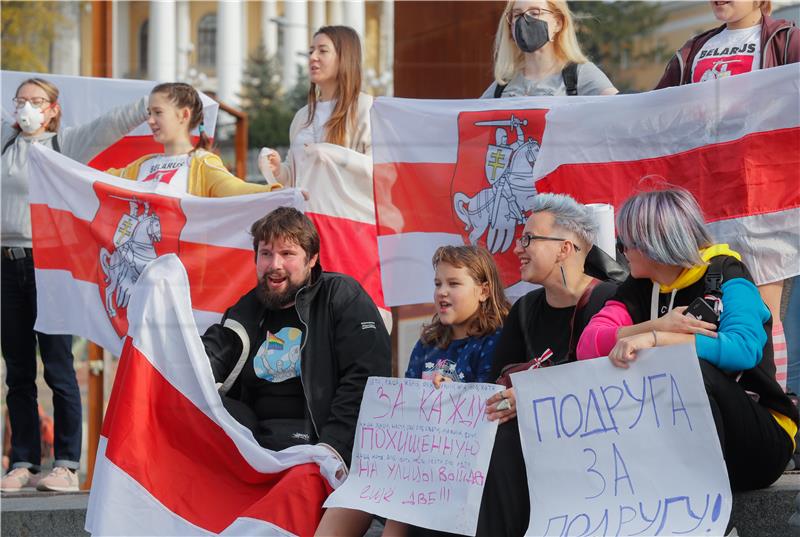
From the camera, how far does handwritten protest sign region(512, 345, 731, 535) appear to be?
360 centimetres

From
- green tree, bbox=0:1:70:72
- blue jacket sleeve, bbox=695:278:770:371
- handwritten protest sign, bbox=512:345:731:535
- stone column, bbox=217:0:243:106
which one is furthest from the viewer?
stone column, bbox=217:0:243:106

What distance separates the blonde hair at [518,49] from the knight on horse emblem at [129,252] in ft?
5.56

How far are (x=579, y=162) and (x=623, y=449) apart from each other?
1.77 m

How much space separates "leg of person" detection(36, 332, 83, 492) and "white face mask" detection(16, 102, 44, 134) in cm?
103

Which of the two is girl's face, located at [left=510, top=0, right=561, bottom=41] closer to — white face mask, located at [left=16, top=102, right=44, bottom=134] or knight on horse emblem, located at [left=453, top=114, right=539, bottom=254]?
knight on horse emblem, located at [left=453, top=114, right=539, bottom=254]

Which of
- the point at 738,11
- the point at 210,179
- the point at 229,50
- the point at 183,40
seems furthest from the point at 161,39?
the point at 738,11

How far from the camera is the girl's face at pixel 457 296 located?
4.48m

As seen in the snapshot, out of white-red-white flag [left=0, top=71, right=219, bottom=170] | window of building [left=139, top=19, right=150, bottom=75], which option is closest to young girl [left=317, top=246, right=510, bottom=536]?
white-red-white flag [left=0, top=71, right=219, bottom=170]

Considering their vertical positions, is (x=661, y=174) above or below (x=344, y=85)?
below

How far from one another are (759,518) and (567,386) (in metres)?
0.76

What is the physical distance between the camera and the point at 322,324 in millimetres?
4730

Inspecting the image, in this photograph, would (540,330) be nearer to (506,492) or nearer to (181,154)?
(506,492)

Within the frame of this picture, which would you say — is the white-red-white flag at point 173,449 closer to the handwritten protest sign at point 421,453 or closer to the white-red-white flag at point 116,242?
the handwritten protest sign at point 421,453

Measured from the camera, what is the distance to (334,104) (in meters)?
6.00
